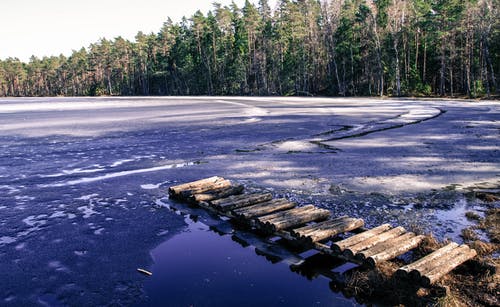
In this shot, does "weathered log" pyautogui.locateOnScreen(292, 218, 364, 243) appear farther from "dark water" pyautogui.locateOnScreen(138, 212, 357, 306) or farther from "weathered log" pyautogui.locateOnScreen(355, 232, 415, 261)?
"weathered log" pyautogui.locateOnScreen(355, 232, 415, 261)

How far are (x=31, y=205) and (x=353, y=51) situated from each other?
59235 mm

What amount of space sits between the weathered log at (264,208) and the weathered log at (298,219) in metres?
0.70

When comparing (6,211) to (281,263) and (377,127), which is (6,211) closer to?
(281,263)

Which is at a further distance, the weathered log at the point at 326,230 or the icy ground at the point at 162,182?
the weathered log at the point at 326,230

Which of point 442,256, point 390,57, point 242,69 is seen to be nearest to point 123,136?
point 442,256

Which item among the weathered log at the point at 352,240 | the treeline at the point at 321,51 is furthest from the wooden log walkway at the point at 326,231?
the treeline at the point at 321,51

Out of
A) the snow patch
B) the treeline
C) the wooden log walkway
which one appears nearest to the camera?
the wooden log walkway

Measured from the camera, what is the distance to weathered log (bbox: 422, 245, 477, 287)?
5624 millimetres

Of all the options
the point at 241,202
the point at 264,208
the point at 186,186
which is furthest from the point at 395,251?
the point at 186,186

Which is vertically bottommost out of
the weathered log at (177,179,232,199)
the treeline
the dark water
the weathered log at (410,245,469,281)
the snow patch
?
the dark water

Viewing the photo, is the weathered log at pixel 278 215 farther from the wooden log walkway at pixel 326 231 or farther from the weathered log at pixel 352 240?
the weathered log at pixel 352 240

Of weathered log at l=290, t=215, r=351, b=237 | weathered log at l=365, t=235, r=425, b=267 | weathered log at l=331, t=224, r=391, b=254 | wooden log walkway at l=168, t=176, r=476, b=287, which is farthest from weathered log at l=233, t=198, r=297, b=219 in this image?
weathered log at l=365, t=235, r=425, b=267

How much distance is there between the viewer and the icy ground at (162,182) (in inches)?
276

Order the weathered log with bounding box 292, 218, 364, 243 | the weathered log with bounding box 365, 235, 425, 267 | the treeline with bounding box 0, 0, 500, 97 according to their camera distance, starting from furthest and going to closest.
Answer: the treeline with bounding box 0, 0, 500, 97
the weathered log with bounding box 292, 218, 364, 243
the weathered log with bounding box 365, 235, 425, 267
